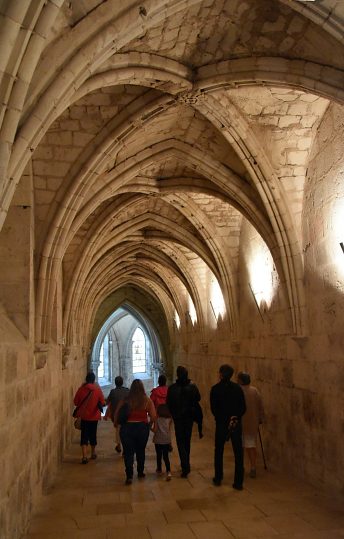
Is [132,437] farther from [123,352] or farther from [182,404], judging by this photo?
[123,352]

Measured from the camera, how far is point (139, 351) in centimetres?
2931

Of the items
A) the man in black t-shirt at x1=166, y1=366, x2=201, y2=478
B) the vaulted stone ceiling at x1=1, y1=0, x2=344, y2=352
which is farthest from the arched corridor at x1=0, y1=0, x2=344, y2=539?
the man in black t-shirt at x1=166, y1=366, x2=201, y2=478

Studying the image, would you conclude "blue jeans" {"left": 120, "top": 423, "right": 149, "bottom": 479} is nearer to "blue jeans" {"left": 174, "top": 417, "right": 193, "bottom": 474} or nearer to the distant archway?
"blue jeans" {"left": 174, "top": 417, "right": 193, "bottom": 474}

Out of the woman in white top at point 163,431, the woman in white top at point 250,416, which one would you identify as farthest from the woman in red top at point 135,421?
the woman in white top at point 250,416

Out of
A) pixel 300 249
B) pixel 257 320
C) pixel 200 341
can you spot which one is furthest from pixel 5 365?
pixel 200 341

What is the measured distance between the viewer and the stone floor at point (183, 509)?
4090 millimetres

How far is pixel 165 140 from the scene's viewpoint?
22.8 ft

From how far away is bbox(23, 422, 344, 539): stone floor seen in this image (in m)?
4.09

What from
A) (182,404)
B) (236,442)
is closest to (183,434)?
(182,404)

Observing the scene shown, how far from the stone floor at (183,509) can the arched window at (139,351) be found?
75.1 ft

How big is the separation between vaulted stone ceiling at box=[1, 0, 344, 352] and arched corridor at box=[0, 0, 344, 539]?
2cm

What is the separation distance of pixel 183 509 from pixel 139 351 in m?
24.9

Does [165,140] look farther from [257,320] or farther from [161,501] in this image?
[161,501]

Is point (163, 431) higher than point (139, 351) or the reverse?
the reverse
